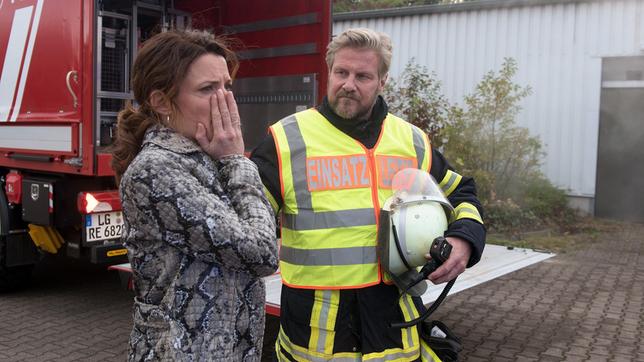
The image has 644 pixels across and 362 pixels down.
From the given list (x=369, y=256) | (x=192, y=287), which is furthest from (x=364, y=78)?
(x=192, y=287)

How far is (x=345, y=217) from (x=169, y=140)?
729mm

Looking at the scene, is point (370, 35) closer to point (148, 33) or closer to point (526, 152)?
point (148, 33)

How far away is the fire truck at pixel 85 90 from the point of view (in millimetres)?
4609

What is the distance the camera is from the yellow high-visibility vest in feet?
6.92

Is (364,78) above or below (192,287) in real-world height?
above

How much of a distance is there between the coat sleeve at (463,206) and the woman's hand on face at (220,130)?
841 millimetres

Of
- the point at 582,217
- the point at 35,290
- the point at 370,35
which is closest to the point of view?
the point at 370,35

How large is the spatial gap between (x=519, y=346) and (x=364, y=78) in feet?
10.4

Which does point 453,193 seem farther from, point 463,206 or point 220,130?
point 220,130

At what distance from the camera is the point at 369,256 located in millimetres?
2123

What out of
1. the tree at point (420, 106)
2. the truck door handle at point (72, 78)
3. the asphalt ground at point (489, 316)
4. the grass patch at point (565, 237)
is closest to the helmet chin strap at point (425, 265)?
the asphalt ground at point (489, 316)

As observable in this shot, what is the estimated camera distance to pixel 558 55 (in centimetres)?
1095

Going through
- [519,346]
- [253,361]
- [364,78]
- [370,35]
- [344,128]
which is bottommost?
[519,346]

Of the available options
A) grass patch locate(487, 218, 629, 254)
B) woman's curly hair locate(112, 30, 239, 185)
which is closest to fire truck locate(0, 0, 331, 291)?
woman's curly hair locate(112, 30, 239, 185)
